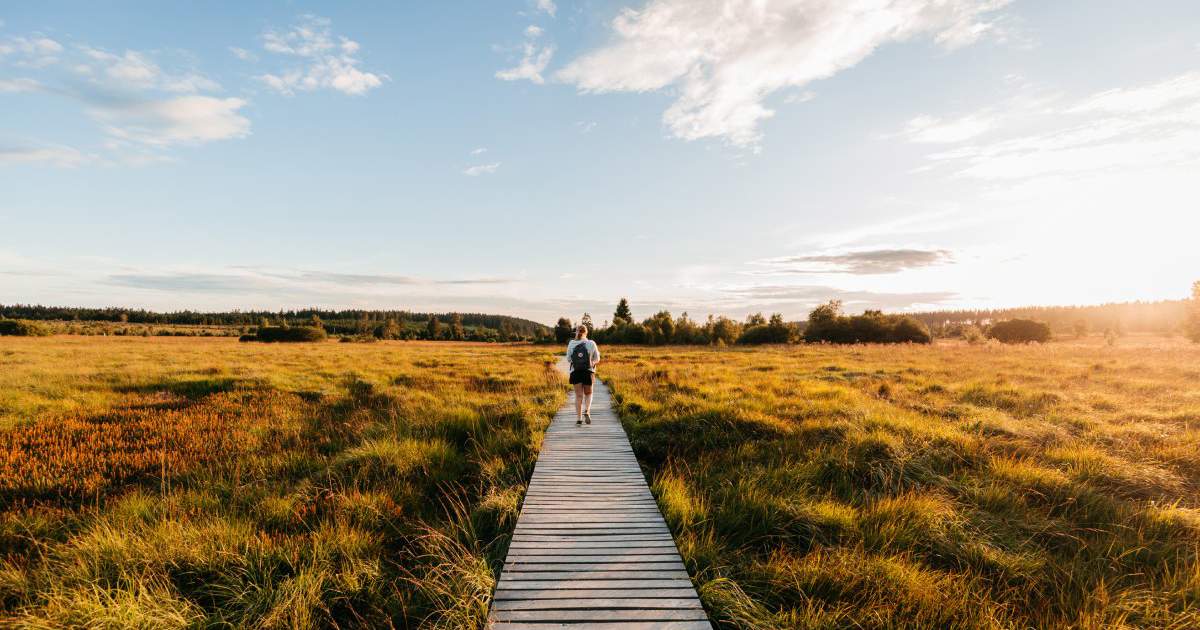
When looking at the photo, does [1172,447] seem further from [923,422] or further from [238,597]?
[238,597]

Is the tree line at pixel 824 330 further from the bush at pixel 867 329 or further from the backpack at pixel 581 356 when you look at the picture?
the backpack at pixel 581 356

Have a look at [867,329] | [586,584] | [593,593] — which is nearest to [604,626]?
[593,593]

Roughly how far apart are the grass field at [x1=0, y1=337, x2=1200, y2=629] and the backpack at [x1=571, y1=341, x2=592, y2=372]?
72.3 inches

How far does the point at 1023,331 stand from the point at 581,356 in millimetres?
71347

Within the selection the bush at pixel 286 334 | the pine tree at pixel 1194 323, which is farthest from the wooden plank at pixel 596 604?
the bush at pixel 286 334

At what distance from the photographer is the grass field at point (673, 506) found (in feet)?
14.8

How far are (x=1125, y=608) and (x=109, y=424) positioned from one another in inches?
777

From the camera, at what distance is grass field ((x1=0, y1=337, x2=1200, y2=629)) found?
4496 mm

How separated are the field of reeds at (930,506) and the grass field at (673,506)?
43 mm

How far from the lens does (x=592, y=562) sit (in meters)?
4.99

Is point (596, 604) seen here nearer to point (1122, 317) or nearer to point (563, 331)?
point (563, 331)

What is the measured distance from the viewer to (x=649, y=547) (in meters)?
5.36

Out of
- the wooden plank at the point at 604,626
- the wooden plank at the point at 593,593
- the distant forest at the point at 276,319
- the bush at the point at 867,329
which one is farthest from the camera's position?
the distant forest at the point at 276,319


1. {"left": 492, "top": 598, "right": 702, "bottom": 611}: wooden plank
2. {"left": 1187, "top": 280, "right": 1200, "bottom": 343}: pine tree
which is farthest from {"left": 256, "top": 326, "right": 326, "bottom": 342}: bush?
{"left": 1187, "top": 280, "right": 1200, "bottom": 343}: pine tree
